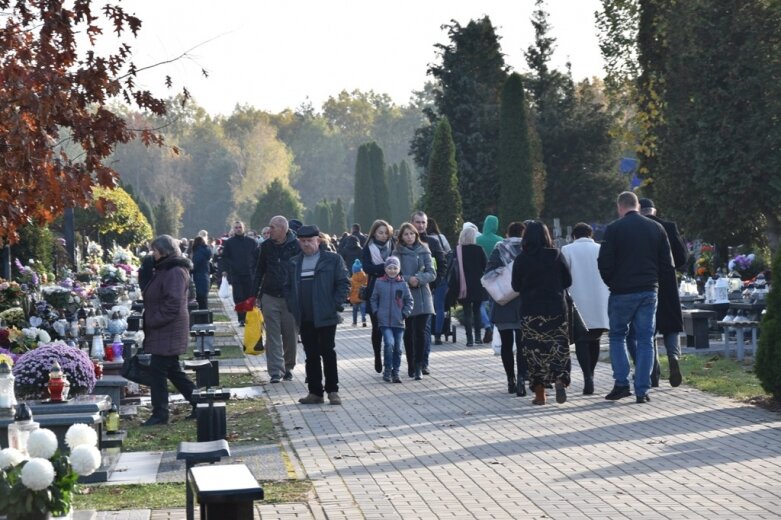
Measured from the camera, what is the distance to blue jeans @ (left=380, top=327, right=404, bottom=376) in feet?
54.6

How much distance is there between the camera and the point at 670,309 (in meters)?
14.9

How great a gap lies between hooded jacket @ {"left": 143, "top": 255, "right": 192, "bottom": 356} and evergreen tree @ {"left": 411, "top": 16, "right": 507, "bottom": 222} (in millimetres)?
38223

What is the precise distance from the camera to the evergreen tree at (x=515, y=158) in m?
43.4

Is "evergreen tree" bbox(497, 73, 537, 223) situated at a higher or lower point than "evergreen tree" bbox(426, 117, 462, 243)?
higher

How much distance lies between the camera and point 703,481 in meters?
9.50

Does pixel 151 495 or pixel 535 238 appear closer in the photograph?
pixel 151 495

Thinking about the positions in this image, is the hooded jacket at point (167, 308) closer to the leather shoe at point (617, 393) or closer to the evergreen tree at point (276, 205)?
the leather shoe at point (617, 393)

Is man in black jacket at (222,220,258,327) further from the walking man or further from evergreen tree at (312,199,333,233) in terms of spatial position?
evergreen tree at (312,199,333,233)

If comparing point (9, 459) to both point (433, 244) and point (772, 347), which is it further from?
point (433, 244)

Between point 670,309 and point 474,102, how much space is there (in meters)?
38.1

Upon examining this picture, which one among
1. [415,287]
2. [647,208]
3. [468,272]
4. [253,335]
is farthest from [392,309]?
[468,272]

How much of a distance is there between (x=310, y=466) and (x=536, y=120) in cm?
4929

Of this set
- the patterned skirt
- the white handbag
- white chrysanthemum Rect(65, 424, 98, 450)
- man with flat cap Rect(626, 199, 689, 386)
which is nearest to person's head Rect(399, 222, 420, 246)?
→ the white handbag

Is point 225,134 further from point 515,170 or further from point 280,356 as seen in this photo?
point 280,356
